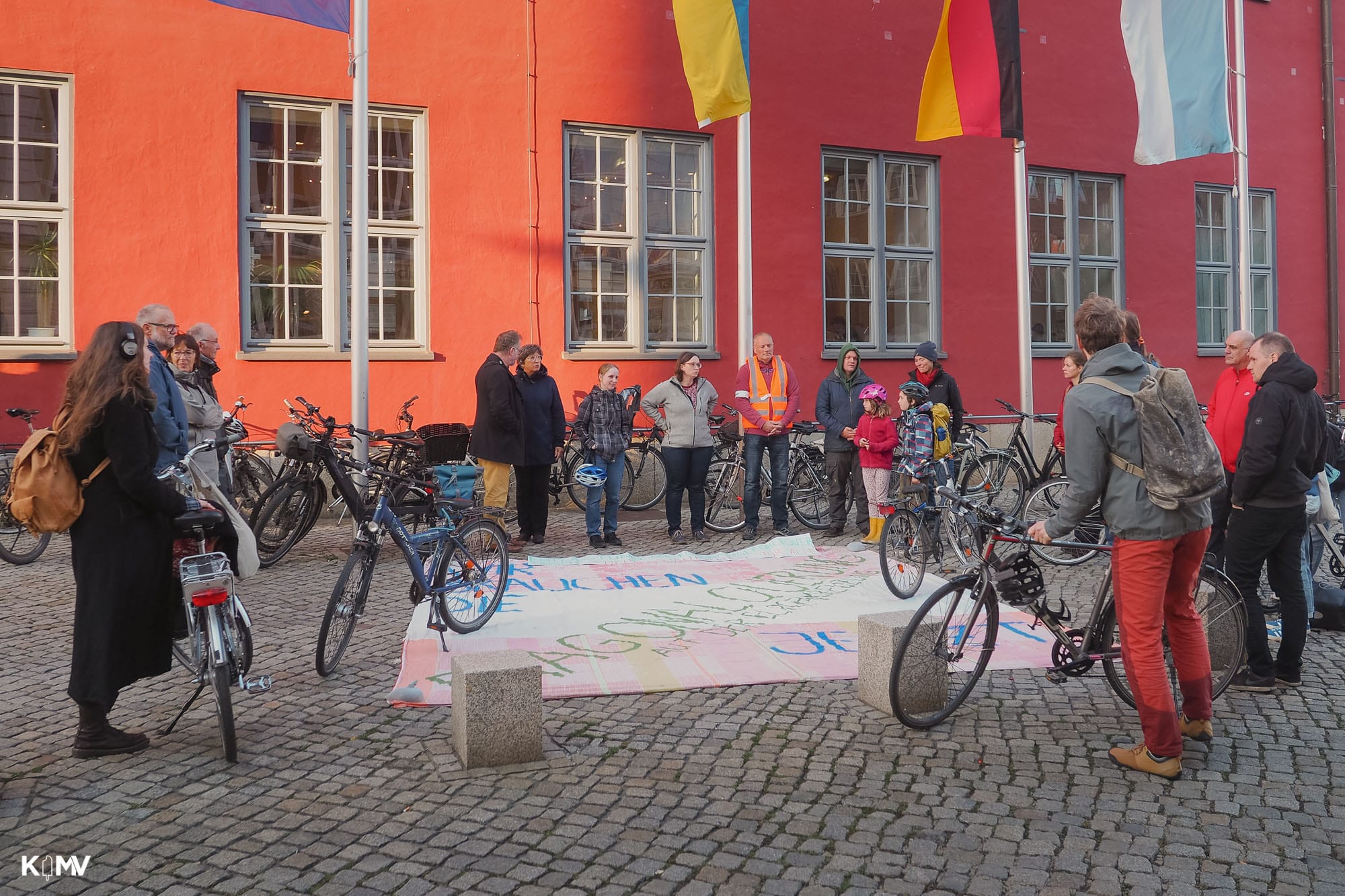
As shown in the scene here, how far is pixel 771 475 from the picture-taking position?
35.4 ft

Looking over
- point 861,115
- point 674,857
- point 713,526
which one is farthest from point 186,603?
point 861,115

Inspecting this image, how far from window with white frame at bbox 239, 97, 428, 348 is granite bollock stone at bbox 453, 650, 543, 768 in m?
7.43

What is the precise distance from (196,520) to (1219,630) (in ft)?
15.1

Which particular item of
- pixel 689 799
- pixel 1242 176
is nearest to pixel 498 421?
pixel 689 799

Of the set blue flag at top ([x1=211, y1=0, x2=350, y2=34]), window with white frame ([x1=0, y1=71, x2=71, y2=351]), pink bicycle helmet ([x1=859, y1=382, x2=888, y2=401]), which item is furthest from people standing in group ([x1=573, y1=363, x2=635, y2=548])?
window with white frame ([x1=0, y1=71, x2=71, y2=351])

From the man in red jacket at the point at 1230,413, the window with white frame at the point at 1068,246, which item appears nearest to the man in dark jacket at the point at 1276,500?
the man in red jacket at the point at 1230,413

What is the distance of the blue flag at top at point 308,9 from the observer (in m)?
9.30

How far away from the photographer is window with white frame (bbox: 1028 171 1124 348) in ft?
50.3

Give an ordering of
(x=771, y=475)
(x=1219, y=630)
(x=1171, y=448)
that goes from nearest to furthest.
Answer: (x=1171, y=448)
(x=1219, y=630)
(x=771, y=475)

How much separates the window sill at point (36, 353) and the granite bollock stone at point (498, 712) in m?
7.17

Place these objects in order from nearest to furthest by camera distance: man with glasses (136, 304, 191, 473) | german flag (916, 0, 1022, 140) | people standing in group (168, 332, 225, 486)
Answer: man with glasses (136, 304, 191, 473) → people standing in group (168, 332, 225, 486) → german flag (916, 0, 1022, 140)

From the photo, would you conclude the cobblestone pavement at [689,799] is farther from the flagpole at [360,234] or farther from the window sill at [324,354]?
the window sill at [324,354]

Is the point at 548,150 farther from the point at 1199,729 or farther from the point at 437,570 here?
the point at 1199,729

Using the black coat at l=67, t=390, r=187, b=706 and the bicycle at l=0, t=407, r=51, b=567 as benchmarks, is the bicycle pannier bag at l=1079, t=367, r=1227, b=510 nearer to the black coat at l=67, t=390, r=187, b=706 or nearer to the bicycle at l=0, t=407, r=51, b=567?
the black coat at l=67, t=390, r=187, b=706
